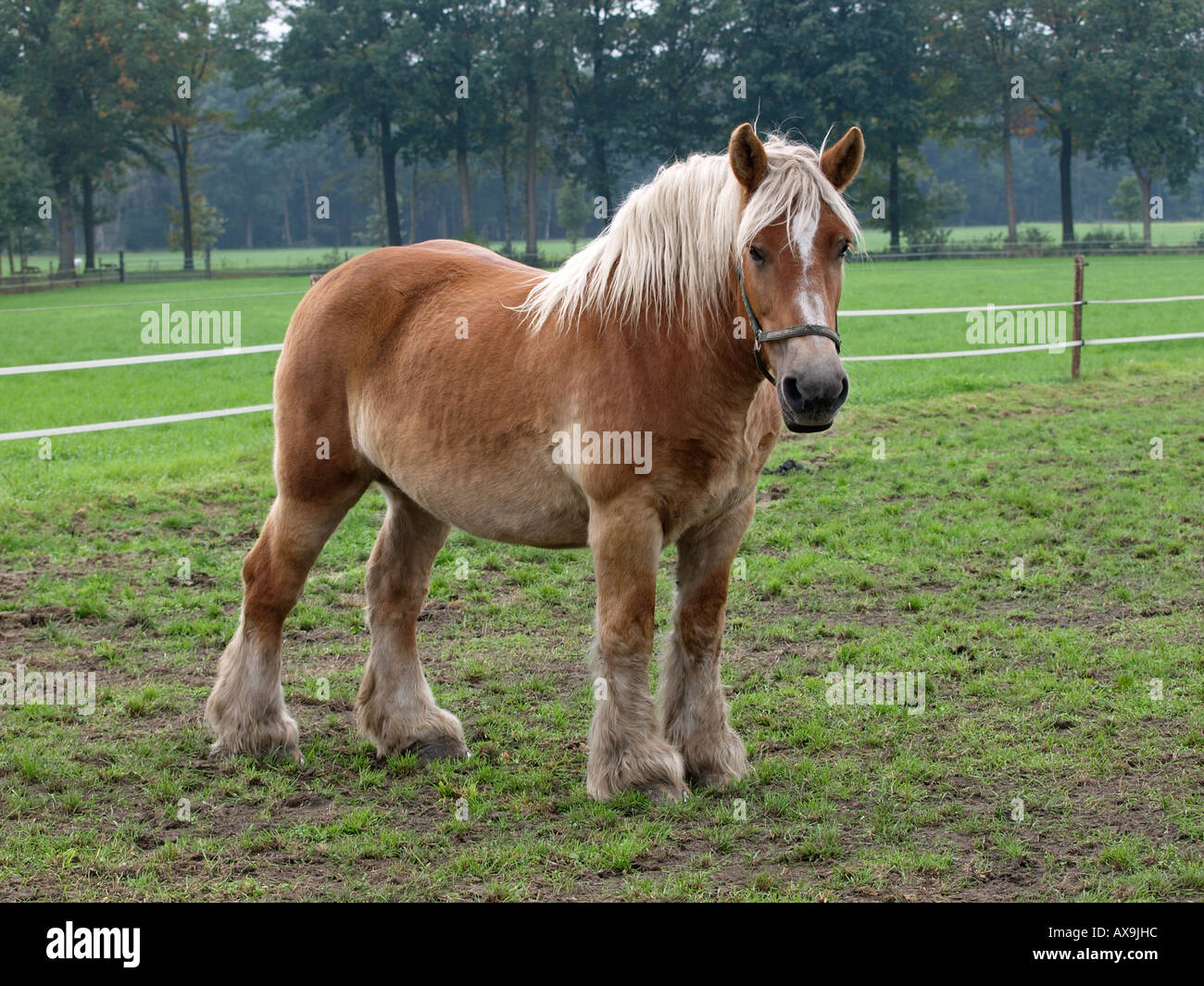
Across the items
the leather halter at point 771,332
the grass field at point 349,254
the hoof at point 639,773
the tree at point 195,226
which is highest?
the tree at point 195,226

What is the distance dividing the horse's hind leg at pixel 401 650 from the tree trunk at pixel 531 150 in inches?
1696

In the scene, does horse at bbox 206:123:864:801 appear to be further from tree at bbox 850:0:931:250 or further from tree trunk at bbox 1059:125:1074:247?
tree trunk at bbox 1059:125:1074:247

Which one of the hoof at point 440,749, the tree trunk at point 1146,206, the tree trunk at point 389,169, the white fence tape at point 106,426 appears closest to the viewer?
the hoof at point 440,749

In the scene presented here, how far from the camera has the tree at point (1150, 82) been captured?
51688 millimetres

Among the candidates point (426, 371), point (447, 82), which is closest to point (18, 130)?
point (447, 82)

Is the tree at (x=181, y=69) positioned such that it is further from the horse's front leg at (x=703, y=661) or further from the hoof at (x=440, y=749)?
the horse's front leg at (x=703, y=661)

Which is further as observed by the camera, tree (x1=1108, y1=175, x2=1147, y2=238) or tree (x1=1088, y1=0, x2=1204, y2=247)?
tree (x1=1108, y1=175, x2=1147, y2=238)

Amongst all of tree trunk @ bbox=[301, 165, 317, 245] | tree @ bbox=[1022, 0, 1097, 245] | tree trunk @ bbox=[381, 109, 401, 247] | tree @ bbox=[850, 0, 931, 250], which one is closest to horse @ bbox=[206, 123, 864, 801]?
tree @ bbox=[850, 0, 931, 250]

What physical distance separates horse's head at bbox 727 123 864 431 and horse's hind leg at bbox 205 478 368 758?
2.06m

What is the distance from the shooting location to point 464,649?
233 inches

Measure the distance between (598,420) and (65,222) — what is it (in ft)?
178

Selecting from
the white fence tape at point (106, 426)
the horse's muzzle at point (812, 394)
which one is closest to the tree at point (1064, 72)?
the white fence tape at point (106, 426)

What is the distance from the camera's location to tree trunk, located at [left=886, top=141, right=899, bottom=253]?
50.6 m
